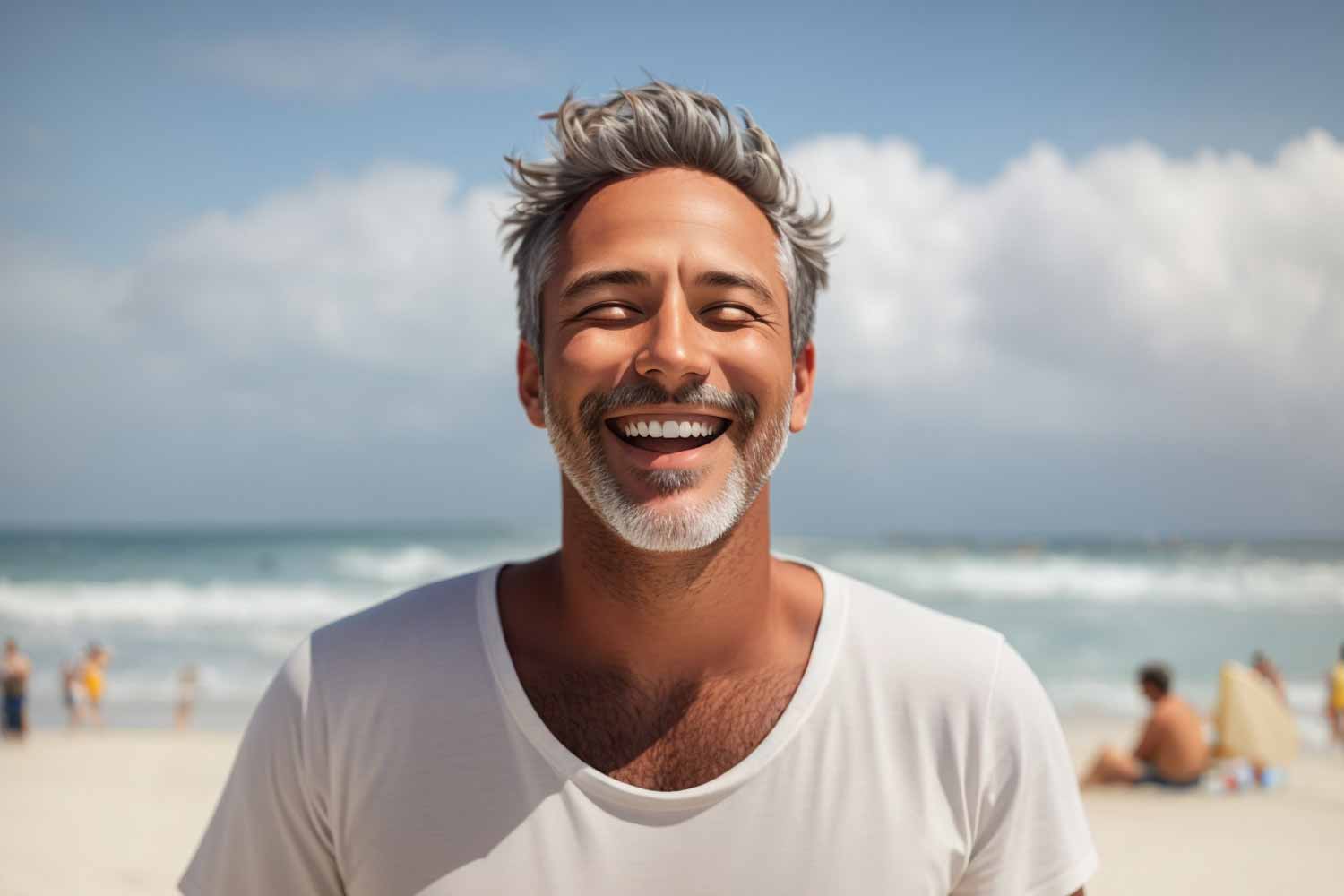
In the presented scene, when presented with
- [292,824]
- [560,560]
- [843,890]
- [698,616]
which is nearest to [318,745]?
[292,824]

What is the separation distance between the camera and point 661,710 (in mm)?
2127

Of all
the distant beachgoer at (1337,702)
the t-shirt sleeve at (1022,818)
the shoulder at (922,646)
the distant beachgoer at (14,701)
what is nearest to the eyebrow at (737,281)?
the shoulder at (922,646)

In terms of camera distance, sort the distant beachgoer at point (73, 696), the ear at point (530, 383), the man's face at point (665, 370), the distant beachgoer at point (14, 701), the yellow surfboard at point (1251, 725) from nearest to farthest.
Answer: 1. the man's face at point (665, 370)
2. the ear at point (530, 383)
3. the yellow surfboard at point (1251, 725)
4. the distant beachgoer at point (14, 701)
5. the distant beachgoer at point (73, 696)

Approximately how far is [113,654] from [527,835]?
2530cm

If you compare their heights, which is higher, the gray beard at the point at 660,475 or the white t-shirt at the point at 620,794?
the gray beard at the point at 660,475

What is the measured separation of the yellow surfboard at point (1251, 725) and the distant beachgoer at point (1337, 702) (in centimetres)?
367

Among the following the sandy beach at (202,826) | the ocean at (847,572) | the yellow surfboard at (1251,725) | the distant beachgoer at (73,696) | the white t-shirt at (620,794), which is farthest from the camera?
the ocean at (847,572)

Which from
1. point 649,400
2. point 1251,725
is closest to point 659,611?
point 649,400

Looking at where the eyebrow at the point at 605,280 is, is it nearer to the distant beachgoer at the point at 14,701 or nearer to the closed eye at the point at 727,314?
the closed eye at the point at 727,314

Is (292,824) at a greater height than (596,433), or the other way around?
(596,433)

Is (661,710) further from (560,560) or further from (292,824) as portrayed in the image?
(292,824)

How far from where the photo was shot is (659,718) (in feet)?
6.95

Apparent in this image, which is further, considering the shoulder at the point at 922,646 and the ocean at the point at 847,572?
the ocean at the point at 847,572

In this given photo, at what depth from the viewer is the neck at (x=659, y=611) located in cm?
214
